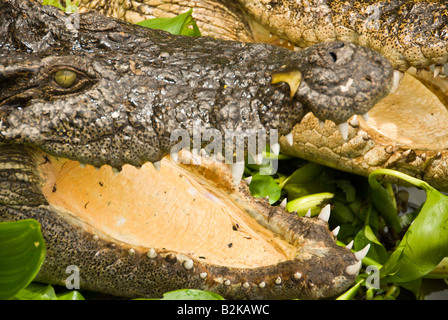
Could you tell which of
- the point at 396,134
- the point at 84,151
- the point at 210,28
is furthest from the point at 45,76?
the point at 396,134

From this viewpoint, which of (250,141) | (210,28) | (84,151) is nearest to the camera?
(250,141)

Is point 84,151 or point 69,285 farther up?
point 84,151

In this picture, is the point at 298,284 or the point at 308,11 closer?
the point at 298,284

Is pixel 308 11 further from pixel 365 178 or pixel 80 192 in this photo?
pixel 80 192

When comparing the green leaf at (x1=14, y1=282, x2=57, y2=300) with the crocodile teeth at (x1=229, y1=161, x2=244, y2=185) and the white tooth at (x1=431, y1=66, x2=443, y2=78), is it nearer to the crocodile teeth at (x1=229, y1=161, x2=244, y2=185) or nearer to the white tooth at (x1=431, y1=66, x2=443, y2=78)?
the crocodile teeth at (x1=229, y1=161, x2=244, y2=185)

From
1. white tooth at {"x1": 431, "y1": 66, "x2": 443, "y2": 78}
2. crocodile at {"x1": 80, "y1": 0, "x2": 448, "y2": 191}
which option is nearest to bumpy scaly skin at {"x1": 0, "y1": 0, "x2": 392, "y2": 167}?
crocodile at {"x1": 80, "y1": 0, "x2": 448, "y2": 191}

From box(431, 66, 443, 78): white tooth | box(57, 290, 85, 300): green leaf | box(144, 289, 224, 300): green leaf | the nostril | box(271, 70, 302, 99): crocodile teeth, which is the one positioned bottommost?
box(57, 290, 85, 300): green leaf

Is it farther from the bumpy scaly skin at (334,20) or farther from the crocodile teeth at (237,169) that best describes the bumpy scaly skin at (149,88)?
the bumpy scaly skin at (334,20)
